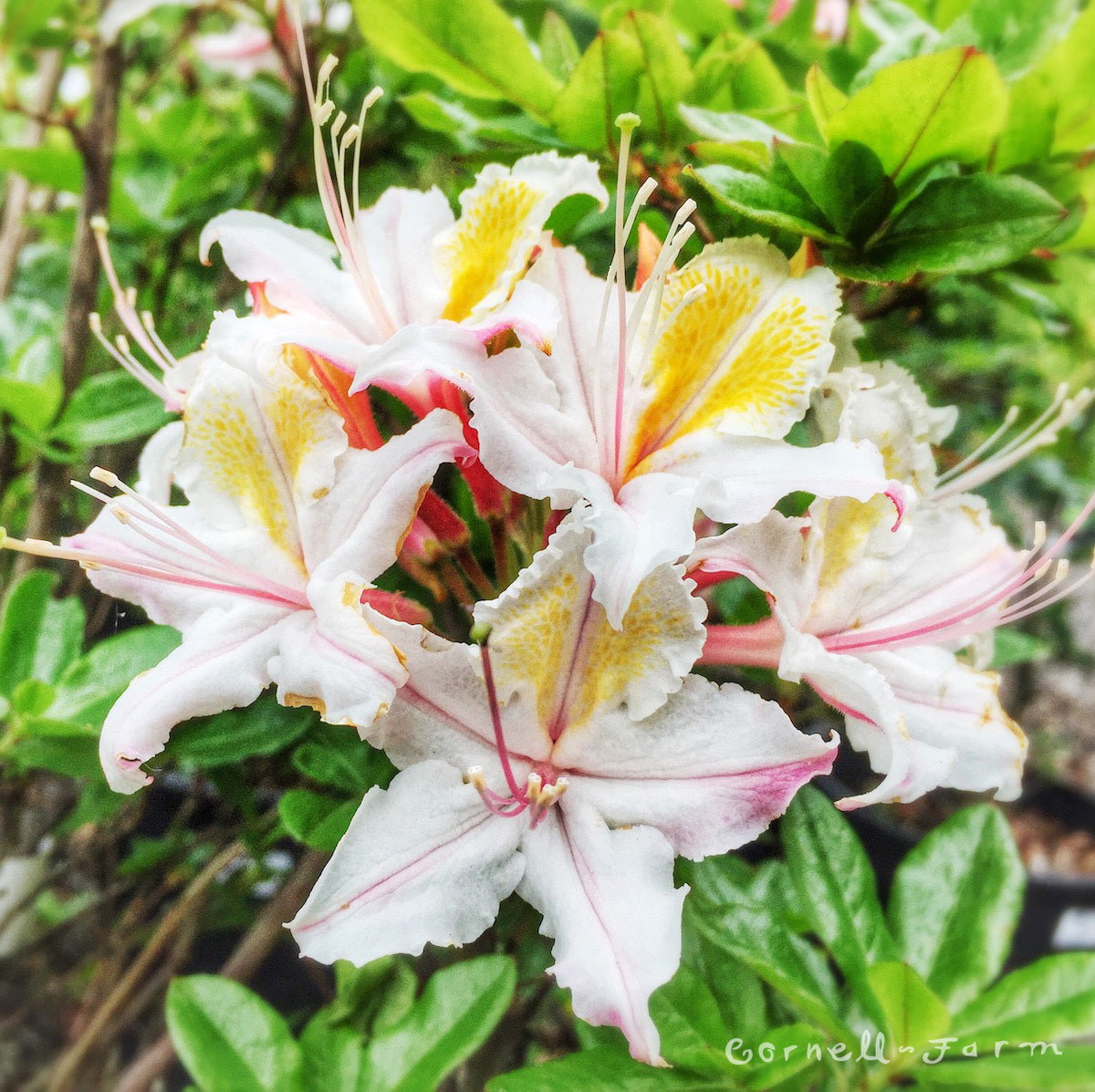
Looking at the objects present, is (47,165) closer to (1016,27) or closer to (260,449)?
(260,449)

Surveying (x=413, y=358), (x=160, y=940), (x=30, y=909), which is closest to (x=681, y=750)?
(x=413, y=358)

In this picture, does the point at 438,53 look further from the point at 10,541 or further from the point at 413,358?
the point at 10,541

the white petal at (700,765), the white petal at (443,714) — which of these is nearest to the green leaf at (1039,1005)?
the white petal at (700,765)

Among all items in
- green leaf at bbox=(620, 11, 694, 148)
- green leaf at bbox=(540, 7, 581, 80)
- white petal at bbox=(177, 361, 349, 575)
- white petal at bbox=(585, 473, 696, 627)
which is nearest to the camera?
white petal at bbox=(585, 473, 696, 627)

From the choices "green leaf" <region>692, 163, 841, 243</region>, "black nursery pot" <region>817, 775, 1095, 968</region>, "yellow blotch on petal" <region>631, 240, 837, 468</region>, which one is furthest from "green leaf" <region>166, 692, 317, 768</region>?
"black nursery pot" <region>817, 775, 1095, 968</region>

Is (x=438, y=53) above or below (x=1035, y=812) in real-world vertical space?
above

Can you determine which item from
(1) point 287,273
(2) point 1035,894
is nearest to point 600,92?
(1) point 287,273

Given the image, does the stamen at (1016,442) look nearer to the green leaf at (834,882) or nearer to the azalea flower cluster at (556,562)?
the azalea flower cluster at (556,562)

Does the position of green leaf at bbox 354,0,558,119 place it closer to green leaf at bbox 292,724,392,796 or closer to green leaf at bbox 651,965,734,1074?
green leaf at bbox 292,724,392,796
